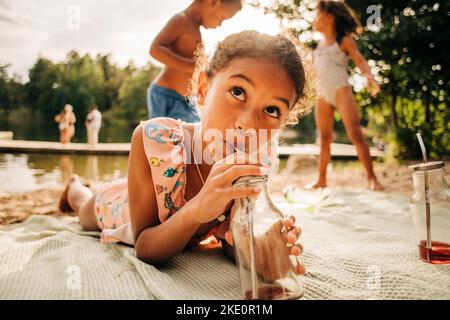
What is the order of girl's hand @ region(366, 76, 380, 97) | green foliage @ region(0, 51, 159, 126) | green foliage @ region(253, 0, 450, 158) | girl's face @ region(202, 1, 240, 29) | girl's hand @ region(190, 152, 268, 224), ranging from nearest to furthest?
1. girl's hand @ region(190, 152, 268, 224)
2. girl's face @ region(202, 1, 240, 29)
3. girl's hand @ region(366, 76, 380, 97)
4. green foliage @ region(253, 0, 450, 158)
5. green foliage @ region(0, 51, 159, 126)

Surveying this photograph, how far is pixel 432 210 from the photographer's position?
1491 mm

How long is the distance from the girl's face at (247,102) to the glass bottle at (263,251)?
0.33 meters

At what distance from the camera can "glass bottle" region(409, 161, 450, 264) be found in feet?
4.64

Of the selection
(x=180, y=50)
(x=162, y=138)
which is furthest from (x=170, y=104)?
(x=162, y=138)

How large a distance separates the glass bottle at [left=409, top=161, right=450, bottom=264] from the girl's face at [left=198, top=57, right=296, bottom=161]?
0.61 metres

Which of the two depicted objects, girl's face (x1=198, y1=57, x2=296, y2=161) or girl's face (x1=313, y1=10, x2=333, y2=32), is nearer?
girl's face (x1=198, y1=57, x2=296, y2=161)

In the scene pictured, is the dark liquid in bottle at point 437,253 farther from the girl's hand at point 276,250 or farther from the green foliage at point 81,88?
the green foliage at point 81,88

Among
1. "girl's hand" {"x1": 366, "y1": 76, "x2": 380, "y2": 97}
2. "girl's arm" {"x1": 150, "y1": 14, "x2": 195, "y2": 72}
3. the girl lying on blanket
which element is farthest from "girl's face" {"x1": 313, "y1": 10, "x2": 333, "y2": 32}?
the girl lying on blanket

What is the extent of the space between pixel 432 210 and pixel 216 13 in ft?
8.66

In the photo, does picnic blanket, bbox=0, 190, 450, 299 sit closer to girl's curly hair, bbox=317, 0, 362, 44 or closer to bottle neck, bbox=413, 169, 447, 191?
bottle neck, bbox=413, 169, 447, 191

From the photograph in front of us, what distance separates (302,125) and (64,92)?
93.7 ft

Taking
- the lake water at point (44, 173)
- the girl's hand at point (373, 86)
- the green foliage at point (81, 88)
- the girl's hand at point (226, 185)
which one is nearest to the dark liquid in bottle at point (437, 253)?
the girl's hand at point (226, 185)

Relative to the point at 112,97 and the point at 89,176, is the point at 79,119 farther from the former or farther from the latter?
the point at 89,176

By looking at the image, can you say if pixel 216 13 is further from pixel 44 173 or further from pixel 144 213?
pixel 44 173
